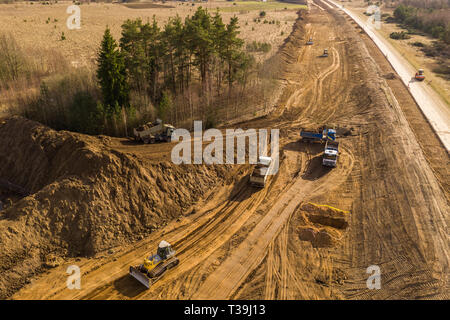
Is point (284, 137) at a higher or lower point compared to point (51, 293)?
higher

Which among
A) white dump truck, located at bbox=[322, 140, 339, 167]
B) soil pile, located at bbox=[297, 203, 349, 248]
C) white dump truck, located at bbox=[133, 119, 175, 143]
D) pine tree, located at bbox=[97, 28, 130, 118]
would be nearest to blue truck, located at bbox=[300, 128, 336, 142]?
white dump truck, located at bbox=[322, 140, 339, 167]

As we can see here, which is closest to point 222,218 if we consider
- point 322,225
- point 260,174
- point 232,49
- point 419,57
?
point 260,174

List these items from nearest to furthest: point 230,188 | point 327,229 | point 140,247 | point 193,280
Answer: point 193,280, point 140,247, point 327,229, point 230,188

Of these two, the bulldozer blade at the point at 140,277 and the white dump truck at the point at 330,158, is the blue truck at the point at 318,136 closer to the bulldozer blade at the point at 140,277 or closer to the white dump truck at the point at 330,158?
the white dump truck at the point at 330,158

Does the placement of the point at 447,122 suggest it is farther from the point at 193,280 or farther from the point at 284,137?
the point at 193,280
